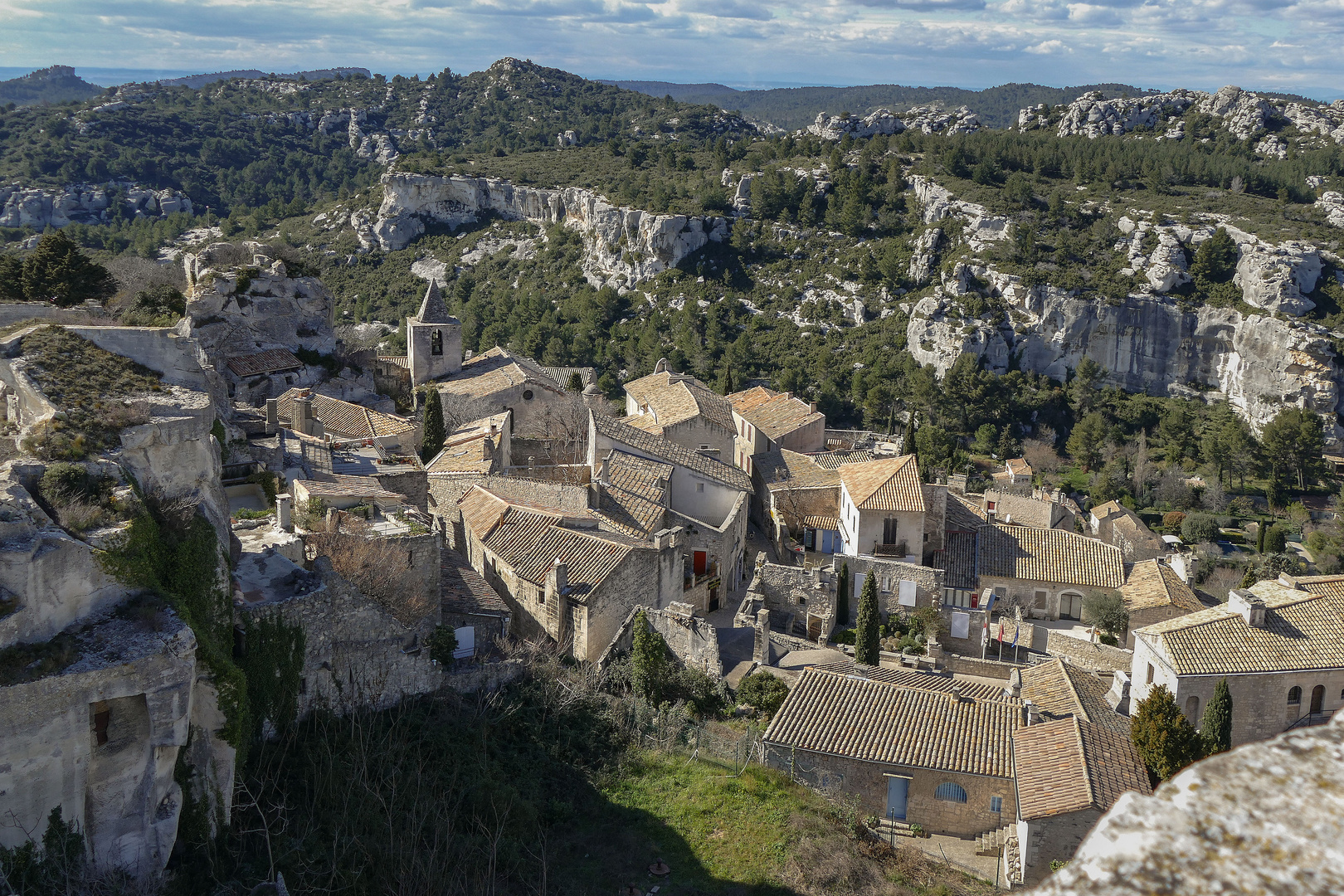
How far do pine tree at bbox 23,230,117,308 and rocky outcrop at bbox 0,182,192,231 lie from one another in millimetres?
78790

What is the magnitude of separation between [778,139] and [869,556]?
108m

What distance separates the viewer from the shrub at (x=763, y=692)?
77.3 ft

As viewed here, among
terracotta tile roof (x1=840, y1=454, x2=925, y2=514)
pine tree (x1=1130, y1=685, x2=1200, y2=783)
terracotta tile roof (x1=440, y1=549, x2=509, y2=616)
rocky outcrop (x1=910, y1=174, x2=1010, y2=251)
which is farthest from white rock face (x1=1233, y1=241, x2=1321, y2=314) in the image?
terracotta tile roof (x1=440, y1=549, x2=509, y2=616)

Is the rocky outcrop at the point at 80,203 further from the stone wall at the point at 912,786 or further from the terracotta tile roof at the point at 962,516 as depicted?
A: the stone wall at the point at 912,786

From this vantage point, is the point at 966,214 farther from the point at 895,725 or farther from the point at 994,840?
the point at 994,840

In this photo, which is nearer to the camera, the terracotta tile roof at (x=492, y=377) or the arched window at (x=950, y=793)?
the arched window at (x=950, y=793)

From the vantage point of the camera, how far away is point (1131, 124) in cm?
14388

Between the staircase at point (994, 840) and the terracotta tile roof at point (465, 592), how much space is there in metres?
11.5

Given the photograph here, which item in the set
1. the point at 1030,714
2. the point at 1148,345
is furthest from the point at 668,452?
the point at 1148,345

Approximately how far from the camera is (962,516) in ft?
122

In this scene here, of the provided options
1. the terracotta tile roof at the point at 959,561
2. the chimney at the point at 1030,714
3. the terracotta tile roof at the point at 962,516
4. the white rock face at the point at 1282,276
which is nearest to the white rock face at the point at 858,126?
the white rock face at the point at 1282,276

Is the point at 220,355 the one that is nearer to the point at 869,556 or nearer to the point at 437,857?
the point at 869,556

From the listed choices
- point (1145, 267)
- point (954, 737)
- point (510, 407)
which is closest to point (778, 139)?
point (1145, 267)

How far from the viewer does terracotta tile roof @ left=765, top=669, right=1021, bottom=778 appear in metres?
21.4
